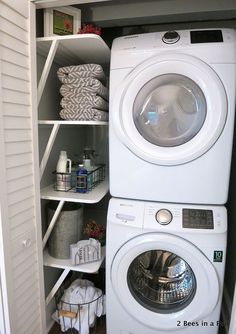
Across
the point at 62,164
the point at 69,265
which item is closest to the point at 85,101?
the point at 62,164

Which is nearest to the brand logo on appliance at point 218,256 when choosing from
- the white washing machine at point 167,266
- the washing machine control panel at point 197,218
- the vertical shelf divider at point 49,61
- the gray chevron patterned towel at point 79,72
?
the white washing machine at point 167,266

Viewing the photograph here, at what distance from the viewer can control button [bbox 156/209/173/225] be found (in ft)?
4.47

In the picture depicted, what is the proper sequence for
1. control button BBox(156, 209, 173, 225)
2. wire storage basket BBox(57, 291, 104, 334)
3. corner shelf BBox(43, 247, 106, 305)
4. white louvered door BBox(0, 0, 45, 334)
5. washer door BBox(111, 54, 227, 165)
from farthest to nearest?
1. wire storage basket BBox(57, 291, 104, 334)
2. corner shelf BBox(43, 247, 106, 305)
3. control button BBox(156, 209, 173, 225)
4. washer door BBox(111, 54, 227, 165)
5. white louvered door BBox(0, 0, 45, 334)

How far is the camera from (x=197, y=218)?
135cm

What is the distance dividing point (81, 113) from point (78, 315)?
1.40 m

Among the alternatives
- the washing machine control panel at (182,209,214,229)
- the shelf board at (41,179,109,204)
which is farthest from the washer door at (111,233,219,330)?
the shelf board at (41,179,109,204)

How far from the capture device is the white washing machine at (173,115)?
49.4 inches

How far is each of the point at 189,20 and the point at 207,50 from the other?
71 cm

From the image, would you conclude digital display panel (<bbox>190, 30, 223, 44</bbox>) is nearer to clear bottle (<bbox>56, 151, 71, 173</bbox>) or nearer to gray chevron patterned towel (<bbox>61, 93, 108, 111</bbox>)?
gray chevron patterned towel (<bbox>61, 93, 108, 111</bbox>)

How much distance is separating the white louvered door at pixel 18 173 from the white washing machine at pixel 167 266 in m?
0.47

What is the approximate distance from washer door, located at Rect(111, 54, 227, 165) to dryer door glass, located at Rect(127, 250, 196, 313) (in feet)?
2.23

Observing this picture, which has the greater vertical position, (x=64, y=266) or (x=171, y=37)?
(x=171, y=37)

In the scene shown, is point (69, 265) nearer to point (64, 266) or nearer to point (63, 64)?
point (64, 266)

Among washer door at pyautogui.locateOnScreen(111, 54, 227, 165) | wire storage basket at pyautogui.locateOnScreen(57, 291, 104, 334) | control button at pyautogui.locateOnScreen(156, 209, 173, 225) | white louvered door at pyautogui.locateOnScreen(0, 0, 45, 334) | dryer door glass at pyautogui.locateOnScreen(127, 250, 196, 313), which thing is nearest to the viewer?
white louvered door at pyautogui.locateOnScreen(0, 0, 45, 334)
